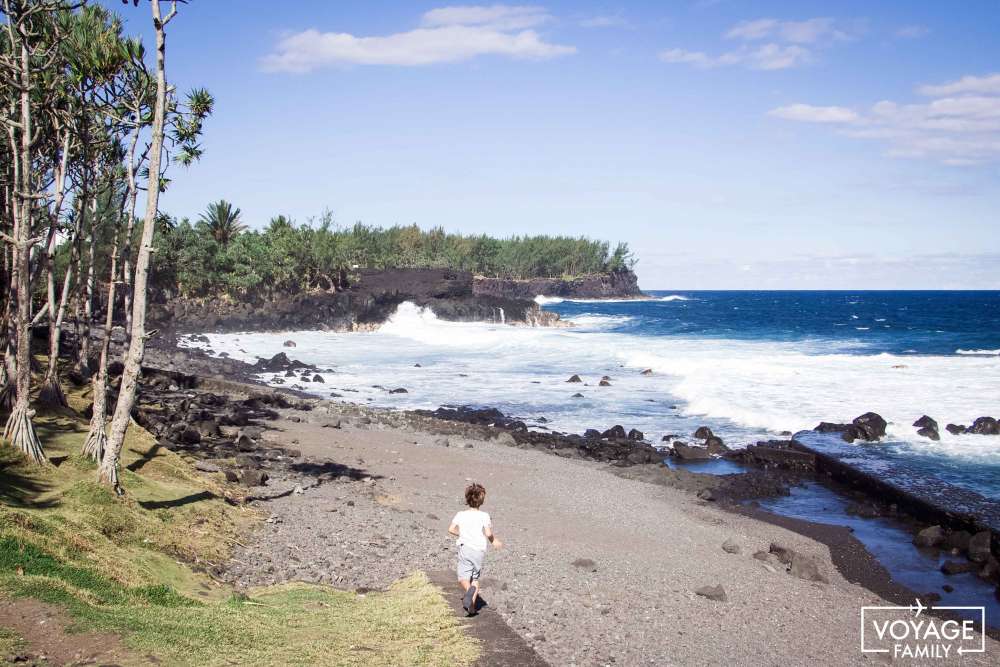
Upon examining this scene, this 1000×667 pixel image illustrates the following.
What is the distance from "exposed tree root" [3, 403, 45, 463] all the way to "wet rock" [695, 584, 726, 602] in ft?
30.8

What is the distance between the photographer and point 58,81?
15.2 metres

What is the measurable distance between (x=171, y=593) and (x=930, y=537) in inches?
518

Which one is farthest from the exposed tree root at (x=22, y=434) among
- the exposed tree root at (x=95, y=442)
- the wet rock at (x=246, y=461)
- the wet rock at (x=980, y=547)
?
the wet rock at (x=980, y=547)

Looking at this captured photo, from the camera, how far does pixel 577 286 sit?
17688 cm

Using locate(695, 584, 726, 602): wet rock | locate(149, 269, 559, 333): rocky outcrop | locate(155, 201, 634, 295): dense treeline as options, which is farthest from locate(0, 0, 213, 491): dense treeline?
locate(149, 269, 559, 333): rocky outcrop

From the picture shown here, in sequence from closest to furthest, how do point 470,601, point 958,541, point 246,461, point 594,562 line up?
point 470,601 → point 594,562 → point 958,541 → point 246,461

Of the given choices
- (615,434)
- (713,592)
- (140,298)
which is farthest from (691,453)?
(140,298)

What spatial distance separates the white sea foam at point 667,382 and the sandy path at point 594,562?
929 centimetres

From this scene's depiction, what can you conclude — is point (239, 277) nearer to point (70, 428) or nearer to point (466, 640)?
point (70, 428)

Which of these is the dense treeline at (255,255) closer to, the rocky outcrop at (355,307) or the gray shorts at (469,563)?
the rocky outcrop at (355,307)

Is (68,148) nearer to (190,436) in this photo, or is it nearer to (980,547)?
(190,436)

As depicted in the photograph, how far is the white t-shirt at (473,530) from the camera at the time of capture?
8227 mm

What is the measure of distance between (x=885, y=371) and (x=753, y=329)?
4521 centimetres

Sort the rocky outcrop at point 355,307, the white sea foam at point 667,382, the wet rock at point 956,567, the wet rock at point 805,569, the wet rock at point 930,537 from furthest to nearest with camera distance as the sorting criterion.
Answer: the rocky outcrop at point 355,307, the white sea foam at point 667,382, the wet rock at point 930,537, the wet rock at point 956,567, the wet rock at point 805,569
